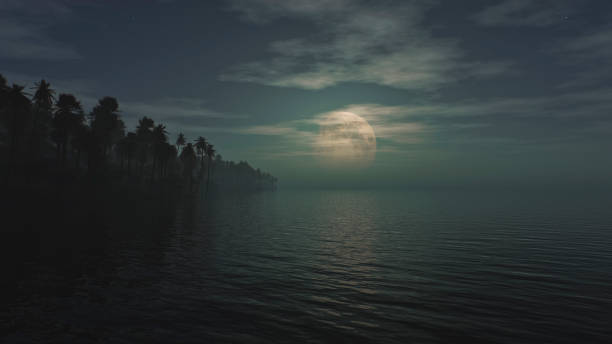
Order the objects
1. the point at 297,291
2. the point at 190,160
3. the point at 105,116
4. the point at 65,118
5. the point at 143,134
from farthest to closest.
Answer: the point at 190,160
the point at 143,134
the point at 105,116
the point at 65,118
the point at 297,291

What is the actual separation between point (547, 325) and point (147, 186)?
378 feet

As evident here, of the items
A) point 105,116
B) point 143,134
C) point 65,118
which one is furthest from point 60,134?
point 143,134

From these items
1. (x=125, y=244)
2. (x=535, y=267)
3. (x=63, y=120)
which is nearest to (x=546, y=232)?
(x=535, y=267)

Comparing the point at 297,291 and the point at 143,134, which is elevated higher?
the point at 143,134

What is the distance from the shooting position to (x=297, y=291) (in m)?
19.6

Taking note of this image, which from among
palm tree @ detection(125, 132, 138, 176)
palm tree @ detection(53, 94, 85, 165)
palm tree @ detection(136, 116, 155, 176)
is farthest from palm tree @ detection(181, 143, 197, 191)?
palm tree @ detection(53, 94, 85, 165)

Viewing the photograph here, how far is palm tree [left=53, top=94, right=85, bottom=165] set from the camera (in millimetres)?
75750

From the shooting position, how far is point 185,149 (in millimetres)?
137500

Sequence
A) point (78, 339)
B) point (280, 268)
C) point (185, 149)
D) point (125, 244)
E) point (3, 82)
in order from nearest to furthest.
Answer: point (78, 339) < point (280, 268) < point (125, 244) < point (3, 82) < point (185, 149)

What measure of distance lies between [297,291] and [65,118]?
8263 centimetres

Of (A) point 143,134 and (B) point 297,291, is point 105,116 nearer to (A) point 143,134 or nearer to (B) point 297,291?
(A) point 143,134

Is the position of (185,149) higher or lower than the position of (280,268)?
higher

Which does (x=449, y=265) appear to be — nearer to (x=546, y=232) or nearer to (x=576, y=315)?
(x=576, y=315)

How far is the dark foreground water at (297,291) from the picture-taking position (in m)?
13.8
